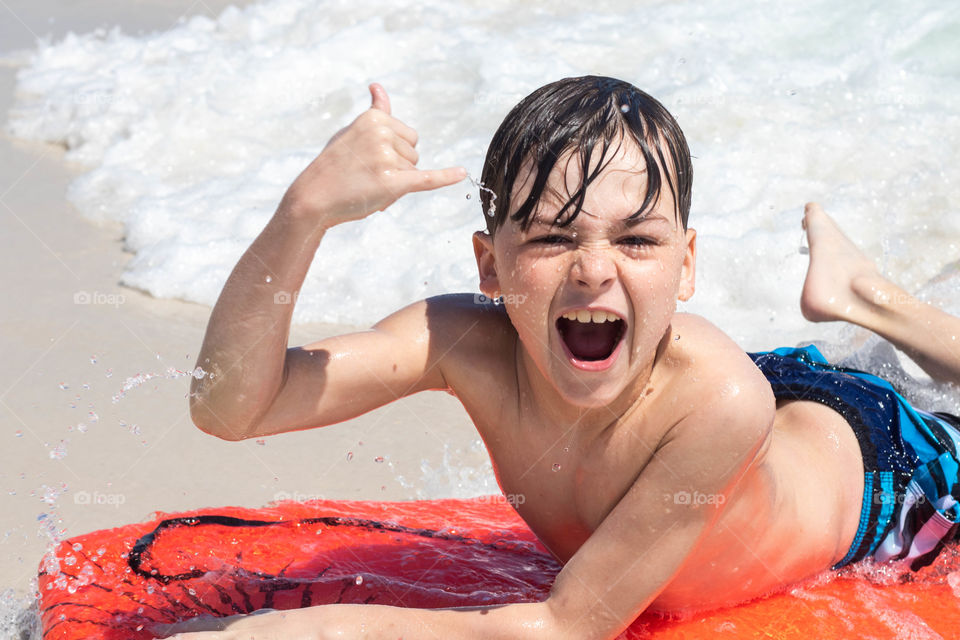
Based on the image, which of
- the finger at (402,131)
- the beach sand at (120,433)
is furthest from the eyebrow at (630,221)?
the beach sand at (120,433)

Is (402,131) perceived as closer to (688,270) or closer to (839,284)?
(688,270)

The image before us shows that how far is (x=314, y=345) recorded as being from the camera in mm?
2258

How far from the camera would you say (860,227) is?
5.84 metres

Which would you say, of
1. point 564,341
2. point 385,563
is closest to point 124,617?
point 385,563

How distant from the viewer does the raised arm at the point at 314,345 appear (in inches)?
74.3

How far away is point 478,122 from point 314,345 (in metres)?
5.23

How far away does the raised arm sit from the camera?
189cm

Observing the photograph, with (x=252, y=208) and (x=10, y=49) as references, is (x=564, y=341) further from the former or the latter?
(x=10, y=49)

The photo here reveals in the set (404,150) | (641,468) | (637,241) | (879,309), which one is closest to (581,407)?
(641,468)

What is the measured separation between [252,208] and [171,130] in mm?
1607

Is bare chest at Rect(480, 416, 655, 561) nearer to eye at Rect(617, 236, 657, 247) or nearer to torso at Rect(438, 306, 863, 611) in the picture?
torso at Rect(438, 306, 863, 611)

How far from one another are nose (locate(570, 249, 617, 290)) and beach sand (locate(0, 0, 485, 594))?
183 centimetres

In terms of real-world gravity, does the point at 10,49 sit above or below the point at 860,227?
above

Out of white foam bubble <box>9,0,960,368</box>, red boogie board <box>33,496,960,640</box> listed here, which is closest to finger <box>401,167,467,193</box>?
red boogie board <box>33,496,960,640</box>
